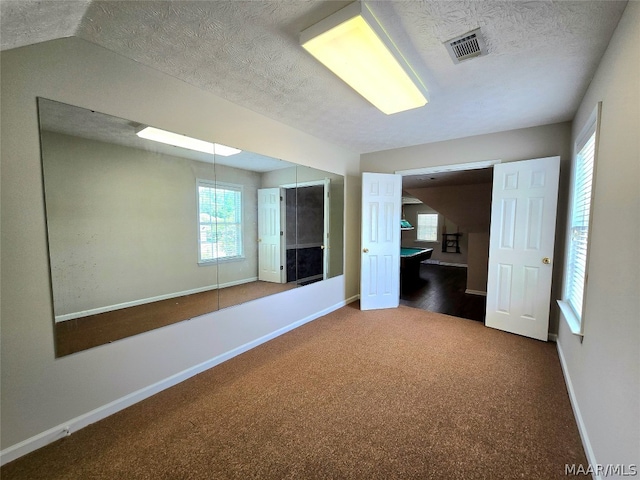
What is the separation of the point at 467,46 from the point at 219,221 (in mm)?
2539

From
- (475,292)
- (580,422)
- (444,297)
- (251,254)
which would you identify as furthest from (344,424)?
(475,292)

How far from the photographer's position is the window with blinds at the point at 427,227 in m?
9.12

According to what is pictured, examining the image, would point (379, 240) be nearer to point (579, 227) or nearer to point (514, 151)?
point (514, 151)

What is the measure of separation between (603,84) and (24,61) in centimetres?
346

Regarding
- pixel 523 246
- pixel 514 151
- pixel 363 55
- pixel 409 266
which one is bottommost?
pixel 409 266

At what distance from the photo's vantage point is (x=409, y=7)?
132 centimetres

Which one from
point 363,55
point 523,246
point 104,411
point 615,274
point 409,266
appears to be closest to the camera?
point 615,274

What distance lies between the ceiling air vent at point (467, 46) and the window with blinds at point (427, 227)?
317 inches

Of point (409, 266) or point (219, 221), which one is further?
point (409, 266)

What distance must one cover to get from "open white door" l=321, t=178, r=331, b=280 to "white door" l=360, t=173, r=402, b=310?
52 cm

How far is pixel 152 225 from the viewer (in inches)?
89.8

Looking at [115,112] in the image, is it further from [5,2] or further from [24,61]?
[5,2]

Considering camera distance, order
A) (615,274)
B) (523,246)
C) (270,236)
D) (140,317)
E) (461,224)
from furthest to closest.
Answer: (461,224) → (270,236) → (523,246) → (140,317) → (615,274)

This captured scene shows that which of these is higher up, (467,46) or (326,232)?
(467,46)
